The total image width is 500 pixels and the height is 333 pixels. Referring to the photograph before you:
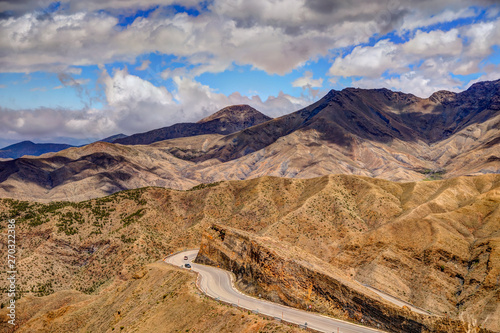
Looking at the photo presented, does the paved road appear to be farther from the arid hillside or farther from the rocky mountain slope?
the rocky mountain slope

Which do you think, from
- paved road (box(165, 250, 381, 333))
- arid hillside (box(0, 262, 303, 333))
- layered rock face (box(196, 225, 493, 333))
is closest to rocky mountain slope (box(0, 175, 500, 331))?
arid hillside (box(0, 262, 303, 333))

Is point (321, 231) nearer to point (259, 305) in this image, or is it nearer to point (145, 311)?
point (259, 305)

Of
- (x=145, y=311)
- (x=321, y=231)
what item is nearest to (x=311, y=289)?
(x=145, y=311)

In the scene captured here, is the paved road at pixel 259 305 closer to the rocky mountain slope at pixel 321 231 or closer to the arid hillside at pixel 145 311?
the arid hillside at pixel 145 311

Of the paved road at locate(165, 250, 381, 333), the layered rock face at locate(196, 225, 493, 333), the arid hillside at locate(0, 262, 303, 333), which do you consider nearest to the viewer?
the arid hillside at locate(0, 262, 303, 333)

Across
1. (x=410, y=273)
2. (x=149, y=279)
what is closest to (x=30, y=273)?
(x=149, y=279)

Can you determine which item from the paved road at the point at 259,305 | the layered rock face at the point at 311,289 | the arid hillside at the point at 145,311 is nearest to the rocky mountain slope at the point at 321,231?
the arid hillside at the point at 145,311

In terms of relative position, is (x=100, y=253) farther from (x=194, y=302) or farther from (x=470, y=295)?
(x=470, y=295)
